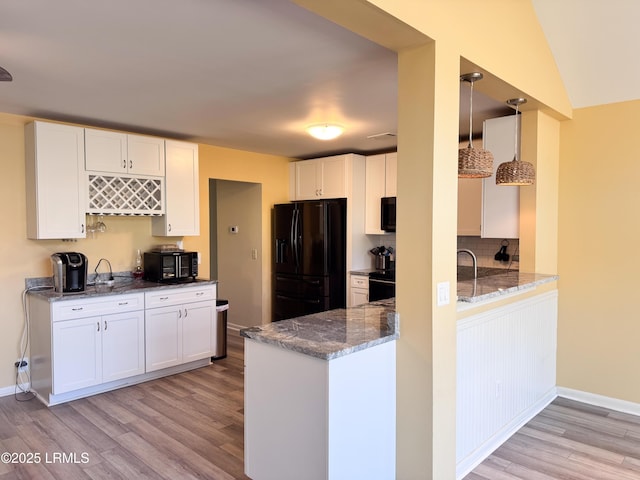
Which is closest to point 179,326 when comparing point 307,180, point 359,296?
point 359,296

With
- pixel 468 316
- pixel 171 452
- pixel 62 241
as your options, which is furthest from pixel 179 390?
pixel 468 316

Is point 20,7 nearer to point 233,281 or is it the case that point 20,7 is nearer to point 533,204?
point 533,204

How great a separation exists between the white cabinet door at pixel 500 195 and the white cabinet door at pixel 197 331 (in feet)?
9.50

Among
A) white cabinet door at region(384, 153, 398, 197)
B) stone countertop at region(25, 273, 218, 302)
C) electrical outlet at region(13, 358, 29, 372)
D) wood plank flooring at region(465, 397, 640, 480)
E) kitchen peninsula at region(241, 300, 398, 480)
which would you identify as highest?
white cabinet door at region(384, 153, 398, 197)

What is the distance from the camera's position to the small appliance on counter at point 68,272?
3.69 metres

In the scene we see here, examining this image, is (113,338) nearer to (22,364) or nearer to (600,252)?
(22,364)

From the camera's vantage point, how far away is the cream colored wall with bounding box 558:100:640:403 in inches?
132

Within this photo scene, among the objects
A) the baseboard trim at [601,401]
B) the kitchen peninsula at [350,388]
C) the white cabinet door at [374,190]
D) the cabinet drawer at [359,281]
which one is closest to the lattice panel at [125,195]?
the cabinet drawer at [359,281]

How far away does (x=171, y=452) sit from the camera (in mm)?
2836

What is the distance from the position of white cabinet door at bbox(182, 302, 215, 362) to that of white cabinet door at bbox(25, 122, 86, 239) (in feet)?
4.20

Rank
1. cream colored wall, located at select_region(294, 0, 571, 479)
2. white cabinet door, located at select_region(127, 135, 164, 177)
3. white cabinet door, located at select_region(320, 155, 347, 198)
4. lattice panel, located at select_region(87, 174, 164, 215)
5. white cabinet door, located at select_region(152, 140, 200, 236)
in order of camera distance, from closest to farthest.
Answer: cream colored wall, located at select_region(294, 0, 571, 479)
lattice panel, located at select_region(87, 174, 164, 215)
white cabinet door, located at select_region(127, 135, 164, 177)
white cabinet door, located at select_region(152, 140, 200, 236)
white cabinet door, located at select_region(320, 155, 347, 198)

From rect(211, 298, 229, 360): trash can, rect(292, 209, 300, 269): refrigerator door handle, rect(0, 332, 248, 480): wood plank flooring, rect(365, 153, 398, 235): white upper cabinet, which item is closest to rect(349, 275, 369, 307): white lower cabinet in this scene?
rect(365, 153, 398, 235): white upper cabinet

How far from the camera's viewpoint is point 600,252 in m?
3.49

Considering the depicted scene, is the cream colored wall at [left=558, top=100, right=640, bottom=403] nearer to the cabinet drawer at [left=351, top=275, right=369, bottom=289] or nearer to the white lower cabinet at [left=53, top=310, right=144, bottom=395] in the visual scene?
the cabinet drawer at [left=351, top=275, right=369, bottom=289]
